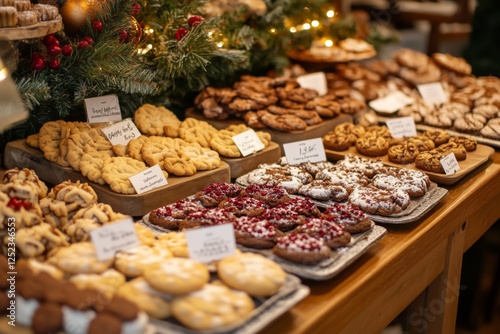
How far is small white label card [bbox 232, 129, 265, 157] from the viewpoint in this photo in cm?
262

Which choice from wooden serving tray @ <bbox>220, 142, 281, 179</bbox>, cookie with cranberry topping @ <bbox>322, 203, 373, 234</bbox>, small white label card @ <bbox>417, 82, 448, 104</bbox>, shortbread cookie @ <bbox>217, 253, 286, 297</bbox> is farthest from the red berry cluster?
small white label card @ <bbox>417, 82, 448, 104</bbox>

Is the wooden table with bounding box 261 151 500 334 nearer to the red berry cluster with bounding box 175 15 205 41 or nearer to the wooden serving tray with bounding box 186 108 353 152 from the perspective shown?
the wooden serving tray with bounding box 186 108 353 152

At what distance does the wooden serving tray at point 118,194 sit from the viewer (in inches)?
84.4

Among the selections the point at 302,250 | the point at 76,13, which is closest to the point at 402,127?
the point at 302,250

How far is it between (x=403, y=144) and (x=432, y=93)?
998 millimetres

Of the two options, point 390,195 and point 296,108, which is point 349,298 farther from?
point 296,108

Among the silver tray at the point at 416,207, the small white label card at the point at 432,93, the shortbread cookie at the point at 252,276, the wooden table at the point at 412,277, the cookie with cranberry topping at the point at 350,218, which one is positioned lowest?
the wooden table at the point at 412,277

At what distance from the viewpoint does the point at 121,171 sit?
7.27 ft

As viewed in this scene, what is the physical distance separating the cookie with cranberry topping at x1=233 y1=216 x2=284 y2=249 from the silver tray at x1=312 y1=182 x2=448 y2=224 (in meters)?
0.43

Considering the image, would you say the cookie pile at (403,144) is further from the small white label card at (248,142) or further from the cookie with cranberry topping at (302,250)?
the cookie with cranberry topping at (302,250)

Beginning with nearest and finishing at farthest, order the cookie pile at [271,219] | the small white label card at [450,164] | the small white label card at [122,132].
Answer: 1. the cookie pile at [271,219]
2. the small white label card at [122,132]
3. the small white label card at [450,164]

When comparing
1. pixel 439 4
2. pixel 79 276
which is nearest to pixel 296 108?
pixel 79 276

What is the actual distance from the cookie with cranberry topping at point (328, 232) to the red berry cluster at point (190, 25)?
120 centimetres

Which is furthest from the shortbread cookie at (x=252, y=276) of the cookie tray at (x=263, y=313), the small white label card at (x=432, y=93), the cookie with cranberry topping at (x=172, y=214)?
the small white label card at (x=432, y=93)
